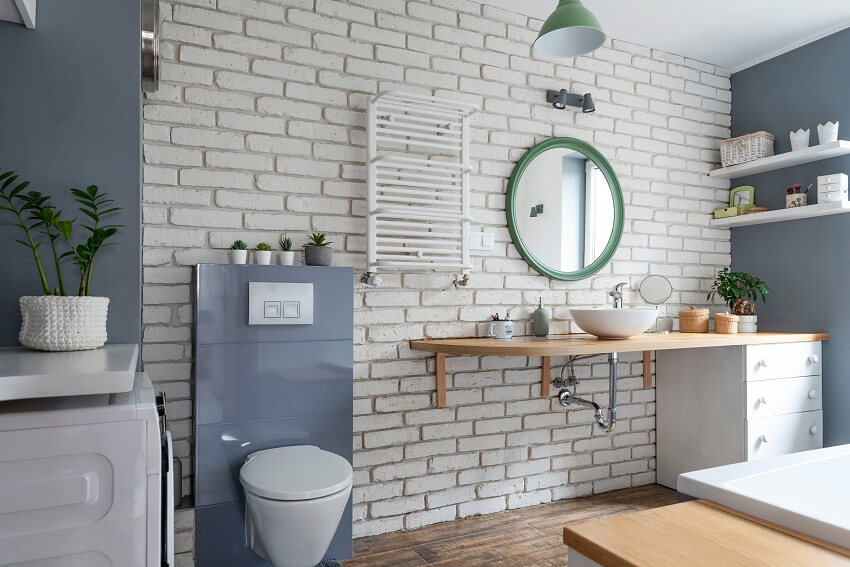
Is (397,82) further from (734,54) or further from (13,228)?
(734,54)

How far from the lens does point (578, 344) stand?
2.46 metres

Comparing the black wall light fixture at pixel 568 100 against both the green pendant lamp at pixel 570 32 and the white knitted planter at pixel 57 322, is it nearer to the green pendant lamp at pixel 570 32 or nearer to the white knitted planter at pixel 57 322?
the green pendant lamp at pixel 570 32

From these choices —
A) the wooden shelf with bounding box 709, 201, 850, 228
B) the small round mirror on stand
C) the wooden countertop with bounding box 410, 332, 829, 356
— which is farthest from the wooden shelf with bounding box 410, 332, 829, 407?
the wooden shelf with bounding box 709, 201, 850, 228

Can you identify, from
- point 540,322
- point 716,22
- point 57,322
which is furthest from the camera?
point 716,22

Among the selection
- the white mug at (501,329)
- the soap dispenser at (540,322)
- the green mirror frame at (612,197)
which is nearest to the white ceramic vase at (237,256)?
the white mug at (501,329)

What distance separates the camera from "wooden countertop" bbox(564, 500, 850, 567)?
2.73ft

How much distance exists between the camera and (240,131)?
2422 millimetres

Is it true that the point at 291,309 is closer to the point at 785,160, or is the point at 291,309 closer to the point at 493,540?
the point at 493,540

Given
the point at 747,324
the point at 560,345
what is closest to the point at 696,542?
the point at 560,345

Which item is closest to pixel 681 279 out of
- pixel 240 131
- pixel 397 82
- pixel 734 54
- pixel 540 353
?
pixel 734 54

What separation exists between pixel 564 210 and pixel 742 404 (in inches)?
50.9

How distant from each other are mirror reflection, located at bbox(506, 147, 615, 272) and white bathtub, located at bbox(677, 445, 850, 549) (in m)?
1.91

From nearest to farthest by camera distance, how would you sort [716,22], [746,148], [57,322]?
1. [57,322]
2. [716,22]
3. [746,148]

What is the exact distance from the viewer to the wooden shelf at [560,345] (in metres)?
2.32
